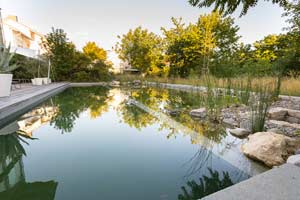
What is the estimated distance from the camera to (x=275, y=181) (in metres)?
1.24

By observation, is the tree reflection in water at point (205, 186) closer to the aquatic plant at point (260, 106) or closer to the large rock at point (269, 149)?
the large rock at point (269, 149)

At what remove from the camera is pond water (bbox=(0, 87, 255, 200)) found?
149 cm

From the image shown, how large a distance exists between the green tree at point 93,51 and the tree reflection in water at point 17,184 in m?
17.9

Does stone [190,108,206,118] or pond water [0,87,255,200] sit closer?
pond water [0,87,255,200]

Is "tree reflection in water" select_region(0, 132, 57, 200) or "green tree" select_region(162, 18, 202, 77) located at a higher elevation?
"green tree" select_region(162, 18, 202, 77)

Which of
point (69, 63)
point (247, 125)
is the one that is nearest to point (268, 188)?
point (247, 125)

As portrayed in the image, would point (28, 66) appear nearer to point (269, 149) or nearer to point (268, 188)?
point (269, 149)

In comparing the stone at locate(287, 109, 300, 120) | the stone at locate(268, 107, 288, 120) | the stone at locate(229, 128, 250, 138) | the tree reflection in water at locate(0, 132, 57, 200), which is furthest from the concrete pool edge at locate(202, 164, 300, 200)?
the stone at locate(287, 109, 300, 120)

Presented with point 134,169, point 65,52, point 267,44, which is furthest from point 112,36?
point 134,169

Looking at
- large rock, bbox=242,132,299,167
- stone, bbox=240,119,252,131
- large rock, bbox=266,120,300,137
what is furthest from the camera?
stone, bbox=240,119,252,131

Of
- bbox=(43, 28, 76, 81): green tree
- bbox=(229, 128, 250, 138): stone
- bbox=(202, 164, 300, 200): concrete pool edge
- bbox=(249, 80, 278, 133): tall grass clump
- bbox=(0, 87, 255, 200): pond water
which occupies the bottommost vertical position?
bbox=(0, 87, 255, 200): pond water

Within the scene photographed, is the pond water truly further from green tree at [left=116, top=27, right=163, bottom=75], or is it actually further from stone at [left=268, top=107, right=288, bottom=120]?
green tree at [left=116, top=27, right=163, bottom=75]

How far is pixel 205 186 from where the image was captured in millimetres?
1553

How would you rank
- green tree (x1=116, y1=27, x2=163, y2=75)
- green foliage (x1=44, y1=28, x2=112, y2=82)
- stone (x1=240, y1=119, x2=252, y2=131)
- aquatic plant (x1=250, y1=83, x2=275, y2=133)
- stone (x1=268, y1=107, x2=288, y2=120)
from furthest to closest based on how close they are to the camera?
green tree (x1=116, y1=27, x2=163, y2=75) < green foliage (x1=44, y1=28, x2=112, y2=82) < stone (x1=268, y1=107, x2=288, y2=120) < stone (x1=240, y1=119, x2=252, y2=131) < aquatic plant (x1=250, y1=83, x2=275, y2=133)
